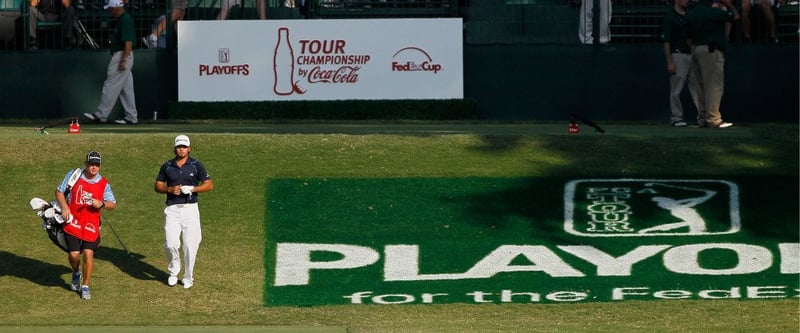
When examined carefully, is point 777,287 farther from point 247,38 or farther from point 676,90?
point 247,38

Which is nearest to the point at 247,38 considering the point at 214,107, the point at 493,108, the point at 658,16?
the point at 214,107

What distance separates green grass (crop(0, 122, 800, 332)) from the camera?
15.9 m

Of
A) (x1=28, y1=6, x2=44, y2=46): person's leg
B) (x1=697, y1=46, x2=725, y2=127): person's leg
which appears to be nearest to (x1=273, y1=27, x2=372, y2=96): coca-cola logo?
(x1=28, y1=6, x2=44, y2=46): person's leg

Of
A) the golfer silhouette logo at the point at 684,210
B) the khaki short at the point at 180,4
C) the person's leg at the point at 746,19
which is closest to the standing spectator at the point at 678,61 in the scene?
the person's leg at the point at 746,19

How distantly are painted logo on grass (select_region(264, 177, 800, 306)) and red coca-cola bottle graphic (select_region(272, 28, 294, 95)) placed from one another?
6301mm

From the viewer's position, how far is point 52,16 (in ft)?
86.1

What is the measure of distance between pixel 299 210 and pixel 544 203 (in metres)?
2.99

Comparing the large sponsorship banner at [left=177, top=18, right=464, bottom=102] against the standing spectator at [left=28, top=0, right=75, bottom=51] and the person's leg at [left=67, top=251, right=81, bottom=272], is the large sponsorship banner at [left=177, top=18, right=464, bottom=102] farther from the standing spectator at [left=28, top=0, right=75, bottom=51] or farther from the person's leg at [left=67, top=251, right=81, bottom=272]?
the person's leg at [left=67, top=251, right=81, bottom=272]

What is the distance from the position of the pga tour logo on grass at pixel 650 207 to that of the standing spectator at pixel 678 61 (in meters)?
4.01

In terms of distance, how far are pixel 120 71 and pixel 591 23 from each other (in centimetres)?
772

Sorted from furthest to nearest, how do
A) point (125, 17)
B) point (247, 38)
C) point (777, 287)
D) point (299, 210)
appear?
point (247, 38) < point (125, 17) < point (299, 210) < point (777, 287)

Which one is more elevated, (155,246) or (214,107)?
(214,107)

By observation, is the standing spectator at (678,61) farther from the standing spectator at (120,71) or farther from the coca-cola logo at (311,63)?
the standing spectator at (120,71)

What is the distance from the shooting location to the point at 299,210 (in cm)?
1892
